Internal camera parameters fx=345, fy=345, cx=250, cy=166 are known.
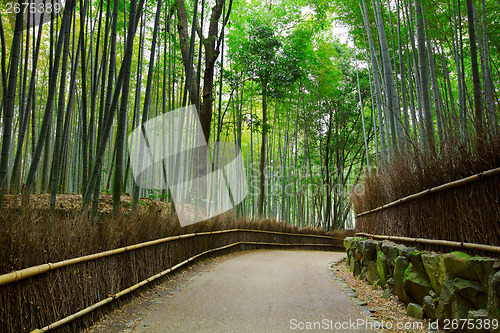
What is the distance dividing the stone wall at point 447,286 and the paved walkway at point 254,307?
1.44 ft

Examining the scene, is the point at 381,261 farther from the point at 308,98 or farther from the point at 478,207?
the point at 308,98

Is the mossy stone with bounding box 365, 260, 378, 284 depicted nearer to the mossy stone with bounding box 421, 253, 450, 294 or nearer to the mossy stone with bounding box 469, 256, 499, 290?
the mossy stone with bounding box 421, 253, 450, 294

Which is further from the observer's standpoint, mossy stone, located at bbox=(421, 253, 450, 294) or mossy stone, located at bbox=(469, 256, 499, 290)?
mossy stone, located at bbox=(421, 253, 450, 294)

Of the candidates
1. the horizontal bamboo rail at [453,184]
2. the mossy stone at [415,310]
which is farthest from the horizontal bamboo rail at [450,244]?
the mossy stone at [415,310]

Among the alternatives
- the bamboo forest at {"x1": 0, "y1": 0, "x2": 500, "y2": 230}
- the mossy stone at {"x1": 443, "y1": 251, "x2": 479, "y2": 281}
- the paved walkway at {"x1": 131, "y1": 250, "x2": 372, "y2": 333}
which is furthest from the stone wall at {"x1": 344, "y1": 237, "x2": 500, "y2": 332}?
the bamboo forest at {"x1": 0, "y1": 0, "x2": 500, "y2": 230}

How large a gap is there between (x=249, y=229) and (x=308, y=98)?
5840 mm

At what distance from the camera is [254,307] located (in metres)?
2.83

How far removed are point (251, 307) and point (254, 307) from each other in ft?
0.08

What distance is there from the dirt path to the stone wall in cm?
44

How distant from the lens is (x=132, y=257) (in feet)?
9.37

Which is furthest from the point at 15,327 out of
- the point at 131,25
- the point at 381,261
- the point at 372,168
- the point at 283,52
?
the point at 283,52

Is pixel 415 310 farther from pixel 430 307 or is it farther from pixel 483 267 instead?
pixel 483 267

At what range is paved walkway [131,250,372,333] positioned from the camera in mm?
2355

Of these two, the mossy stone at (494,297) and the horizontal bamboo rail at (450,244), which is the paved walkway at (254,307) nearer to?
the horizontal bamboo rail at (450,244)
